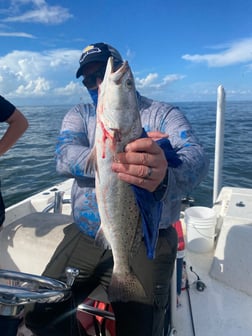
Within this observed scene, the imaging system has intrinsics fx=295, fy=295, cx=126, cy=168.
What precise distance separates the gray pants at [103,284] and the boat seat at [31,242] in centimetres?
35

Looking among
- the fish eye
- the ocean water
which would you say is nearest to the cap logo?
the fish eye

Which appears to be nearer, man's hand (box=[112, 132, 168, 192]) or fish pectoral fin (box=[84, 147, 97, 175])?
man's hand (box=[112, 132, 168, 192])

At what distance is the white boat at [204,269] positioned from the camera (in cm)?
260

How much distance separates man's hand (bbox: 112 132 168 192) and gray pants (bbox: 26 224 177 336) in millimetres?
756

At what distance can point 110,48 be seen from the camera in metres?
2.46

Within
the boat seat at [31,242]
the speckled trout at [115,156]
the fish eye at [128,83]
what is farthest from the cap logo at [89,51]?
the boat seat at [31,242]

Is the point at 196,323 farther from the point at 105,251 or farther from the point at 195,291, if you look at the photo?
the point at 105,251

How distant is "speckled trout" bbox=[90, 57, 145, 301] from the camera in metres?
1.49

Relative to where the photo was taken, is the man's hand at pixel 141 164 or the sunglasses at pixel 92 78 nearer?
the man's hand at pixel 141 164

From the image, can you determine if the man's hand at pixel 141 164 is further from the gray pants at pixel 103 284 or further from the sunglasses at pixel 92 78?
the sunglasses at pixel 92 78

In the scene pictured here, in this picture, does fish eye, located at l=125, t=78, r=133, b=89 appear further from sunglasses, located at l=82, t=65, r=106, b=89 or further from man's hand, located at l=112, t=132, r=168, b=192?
sunglasses, located at l=82, t=65, r=106, b=89

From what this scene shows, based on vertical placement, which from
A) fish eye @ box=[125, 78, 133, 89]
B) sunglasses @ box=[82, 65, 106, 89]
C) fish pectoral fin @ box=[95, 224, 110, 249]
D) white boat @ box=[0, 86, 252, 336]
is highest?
sunglasses @ box=[82, 65, 106, 89]

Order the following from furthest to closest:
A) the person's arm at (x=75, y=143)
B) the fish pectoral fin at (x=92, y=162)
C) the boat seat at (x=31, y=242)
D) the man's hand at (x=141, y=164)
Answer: the boat seat at (x=31, y=242), the person's arm at (x=75, y=143), the fish pectoral fin at (x=92, y=162), the man's hand at (x=141, y=164)

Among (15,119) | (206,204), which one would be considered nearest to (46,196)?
(15,119)
